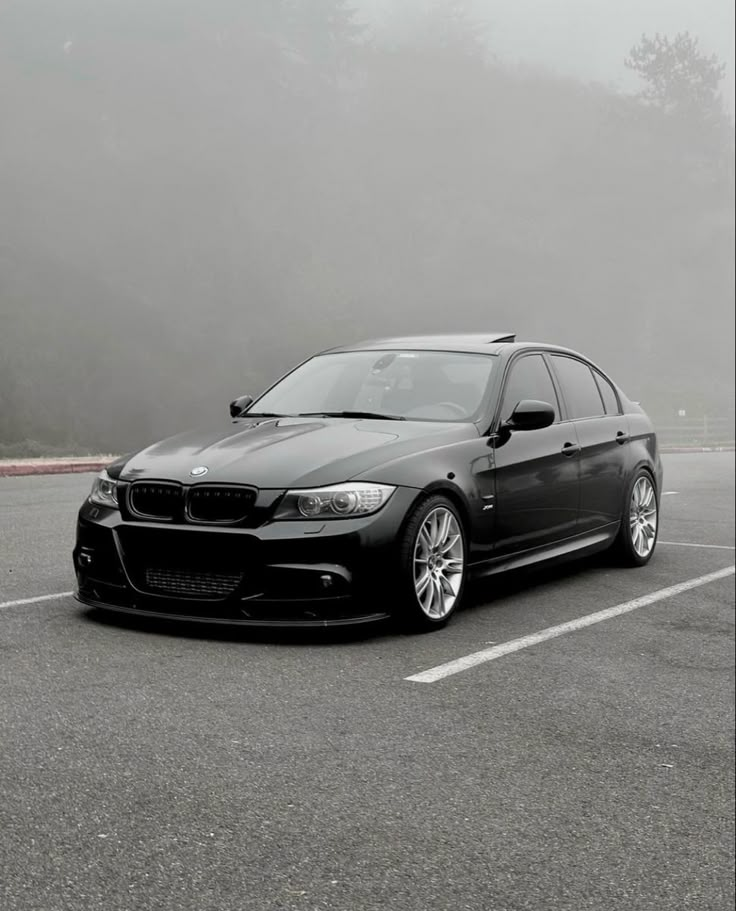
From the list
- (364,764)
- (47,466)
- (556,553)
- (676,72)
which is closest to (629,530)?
(556,553)

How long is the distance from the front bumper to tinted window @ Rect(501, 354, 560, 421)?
156 centimetres

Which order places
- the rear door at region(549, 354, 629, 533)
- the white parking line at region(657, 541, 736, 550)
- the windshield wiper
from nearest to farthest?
1. the windshield wiper
2. the rear door at region(549, 354, 629, 533)
3. the white parking line at region(657, 541, 736, 550)

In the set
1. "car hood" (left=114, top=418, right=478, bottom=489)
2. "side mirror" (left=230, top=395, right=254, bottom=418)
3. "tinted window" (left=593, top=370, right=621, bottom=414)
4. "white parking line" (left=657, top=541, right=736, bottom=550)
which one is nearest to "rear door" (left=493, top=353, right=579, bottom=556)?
"car hood" (left=114, top=418, right=478, bottom=489)

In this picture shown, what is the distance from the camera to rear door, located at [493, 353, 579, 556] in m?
7.48

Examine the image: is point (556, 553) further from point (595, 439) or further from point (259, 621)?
point (259, 621)

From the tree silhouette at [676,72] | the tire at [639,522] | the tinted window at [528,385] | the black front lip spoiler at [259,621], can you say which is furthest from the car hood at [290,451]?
the tree silhouette at [676,72]

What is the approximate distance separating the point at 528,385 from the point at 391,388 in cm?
91

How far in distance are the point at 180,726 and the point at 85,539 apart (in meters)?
1.97

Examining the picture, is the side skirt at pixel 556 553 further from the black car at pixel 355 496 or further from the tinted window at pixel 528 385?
the tinted window at pixel 528 385

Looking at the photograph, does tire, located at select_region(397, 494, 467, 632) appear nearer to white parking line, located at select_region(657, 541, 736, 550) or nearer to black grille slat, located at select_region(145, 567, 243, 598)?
black grille slat, located at select_region(145, 567, 243, 598)

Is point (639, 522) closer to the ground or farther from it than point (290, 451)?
closer to the ground

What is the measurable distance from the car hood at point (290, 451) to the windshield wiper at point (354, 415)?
0.14m

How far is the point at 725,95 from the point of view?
80875 mm

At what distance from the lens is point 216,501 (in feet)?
20.9
